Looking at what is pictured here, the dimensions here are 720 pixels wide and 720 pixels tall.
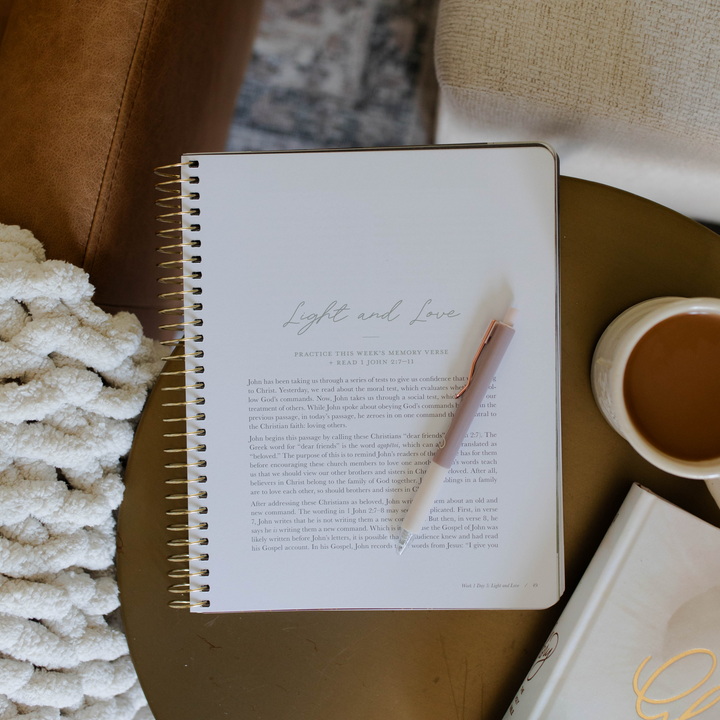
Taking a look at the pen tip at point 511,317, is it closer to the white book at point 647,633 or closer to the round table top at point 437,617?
the round table top at point 437,617

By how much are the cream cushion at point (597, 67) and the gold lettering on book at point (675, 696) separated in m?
0.49

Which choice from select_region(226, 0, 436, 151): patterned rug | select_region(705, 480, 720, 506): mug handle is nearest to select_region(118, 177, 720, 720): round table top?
select_region(705, 480, 720, 506): mug handle

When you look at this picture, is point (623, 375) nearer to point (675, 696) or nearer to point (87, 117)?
point (675, 696)

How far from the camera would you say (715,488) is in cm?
45

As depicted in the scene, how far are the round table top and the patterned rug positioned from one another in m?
0.56

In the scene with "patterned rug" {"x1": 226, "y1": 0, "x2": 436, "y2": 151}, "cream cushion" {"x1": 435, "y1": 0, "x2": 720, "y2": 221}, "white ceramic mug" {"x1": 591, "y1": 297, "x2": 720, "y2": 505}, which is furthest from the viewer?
"patterned rug" {"x1": 226, "y1": 0, "x2": 436, "y2": 151}

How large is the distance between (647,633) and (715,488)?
137 mm

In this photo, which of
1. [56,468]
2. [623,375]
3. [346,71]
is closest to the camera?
[623,375]

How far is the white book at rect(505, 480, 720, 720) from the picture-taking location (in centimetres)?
42

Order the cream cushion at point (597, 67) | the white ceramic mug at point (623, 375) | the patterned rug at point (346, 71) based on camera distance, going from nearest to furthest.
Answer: the white ceramic mug at point (623, 375) → the cream cushion at point (597, 67) → the patterned rug at point (346, 71)

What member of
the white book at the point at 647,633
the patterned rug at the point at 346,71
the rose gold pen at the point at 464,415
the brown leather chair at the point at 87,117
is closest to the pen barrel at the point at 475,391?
the rose gold pen at the point at 464,415

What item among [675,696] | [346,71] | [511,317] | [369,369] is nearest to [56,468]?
[369,369]

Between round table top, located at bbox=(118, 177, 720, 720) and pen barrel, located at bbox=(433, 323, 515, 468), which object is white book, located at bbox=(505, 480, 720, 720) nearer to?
round table top, located at bbox=(118, 177, 720, 720)

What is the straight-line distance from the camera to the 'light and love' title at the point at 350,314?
45 centimetres
